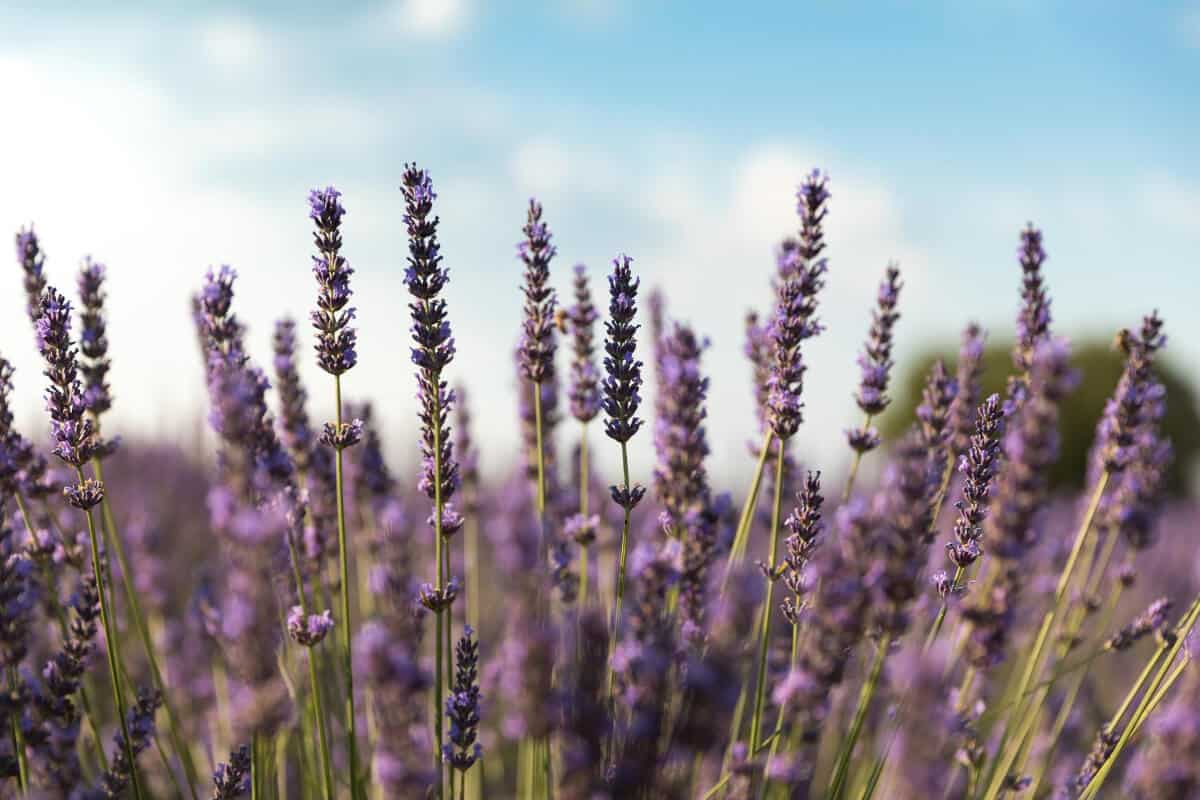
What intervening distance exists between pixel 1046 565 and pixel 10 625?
12.8ft

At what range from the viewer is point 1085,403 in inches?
643

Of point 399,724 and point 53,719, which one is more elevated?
point 53,719

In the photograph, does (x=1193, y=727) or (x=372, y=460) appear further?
(x=372, y=460)

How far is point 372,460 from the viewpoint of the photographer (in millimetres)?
3551

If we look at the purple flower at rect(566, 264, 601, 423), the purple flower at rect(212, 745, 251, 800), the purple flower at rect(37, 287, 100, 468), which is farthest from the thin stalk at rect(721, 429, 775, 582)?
the purple flower at rect(37, 287, 100, 468)

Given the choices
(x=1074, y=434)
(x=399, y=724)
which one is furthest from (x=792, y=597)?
(x=1074, y=434)

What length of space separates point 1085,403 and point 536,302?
15.8 meters

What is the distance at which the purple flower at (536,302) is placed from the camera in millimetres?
2449

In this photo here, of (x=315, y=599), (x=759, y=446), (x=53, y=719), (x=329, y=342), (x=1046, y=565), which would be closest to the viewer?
(x=329, y=342)

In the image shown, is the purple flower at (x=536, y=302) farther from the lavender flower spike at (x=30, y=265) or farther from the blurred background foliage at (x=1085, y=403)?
the blurred background foliage at (x=1085, y=403)

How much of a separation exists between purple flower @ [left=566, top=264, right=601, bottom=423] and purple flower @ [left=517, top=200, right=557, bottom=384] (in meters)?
0.25

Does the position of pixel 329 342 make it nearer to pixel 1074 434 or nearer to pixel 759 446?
pixel 759 446

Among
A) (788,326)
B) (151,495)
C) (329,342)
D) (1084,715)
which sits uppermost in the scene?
(151,495)

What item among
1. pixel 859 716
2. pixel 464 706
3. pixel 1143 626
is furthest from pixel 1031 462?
pixel 1143 626
